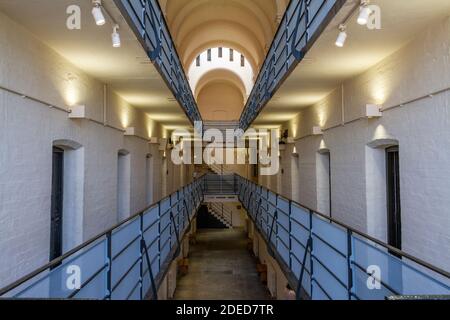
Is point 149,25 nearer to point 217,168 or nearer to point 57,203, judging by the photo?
point 57,203

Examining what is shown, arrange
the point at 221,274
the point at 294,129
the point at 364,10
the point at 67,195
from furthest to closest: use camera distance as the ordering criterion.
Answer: the point at 221,274 → the point at 294,129 → the point at 67,195 → the point at 364,10

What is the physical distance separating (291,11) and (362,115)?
1.88 m

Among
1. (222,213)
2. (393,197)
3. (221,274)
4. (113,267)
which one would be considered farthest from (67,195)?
(222,213)

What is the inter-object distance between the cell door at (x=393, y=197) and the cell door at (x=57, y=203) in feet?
14.3

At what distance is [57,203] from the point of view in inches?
171

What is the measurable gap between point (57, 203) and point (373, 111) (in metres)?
4.24

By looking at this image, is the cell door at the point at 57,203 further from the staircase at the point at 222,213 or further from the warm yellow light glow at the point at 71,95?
the staircase at the point at 222,213

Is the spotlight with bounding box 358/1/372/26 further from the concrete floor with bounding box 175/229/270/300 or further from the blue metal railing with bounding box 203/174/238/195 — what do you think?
the blue metal railing with bounding box 203/174/238/195

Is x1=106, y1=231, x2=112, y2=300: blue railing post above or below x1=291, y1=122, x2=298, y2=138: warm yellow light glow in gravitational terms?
below

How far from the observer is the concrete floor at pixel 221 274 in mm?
10695

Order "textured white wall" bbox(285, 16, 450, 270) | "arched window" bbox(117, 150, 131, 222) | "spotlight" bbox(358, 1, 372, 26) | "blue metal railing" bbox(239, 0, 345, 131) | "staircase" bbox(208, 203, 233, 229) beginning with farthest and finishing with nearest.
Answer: "staircase" bbox(208, 203, 233, 229) < "arched window" bbox(117, 150, 131, 222) < "blue metal railing" bbox(239, 0, 345, 131) < "textured white wall" bbox(285, 16, 450, 270) < "spotlight" bbox(358, 1, 372, 26)

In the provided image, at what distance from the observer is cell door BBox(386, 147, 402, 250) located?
4.32 metres

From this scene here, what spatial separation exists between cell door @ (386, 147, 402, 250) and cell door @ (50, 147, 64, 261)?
4.35 metres

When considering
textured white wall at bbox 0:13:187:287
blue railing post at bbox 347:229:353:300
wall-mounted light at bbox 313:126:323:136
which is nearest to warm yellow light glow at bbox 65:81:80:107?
textured white wall at bbox 0:13:187:287
